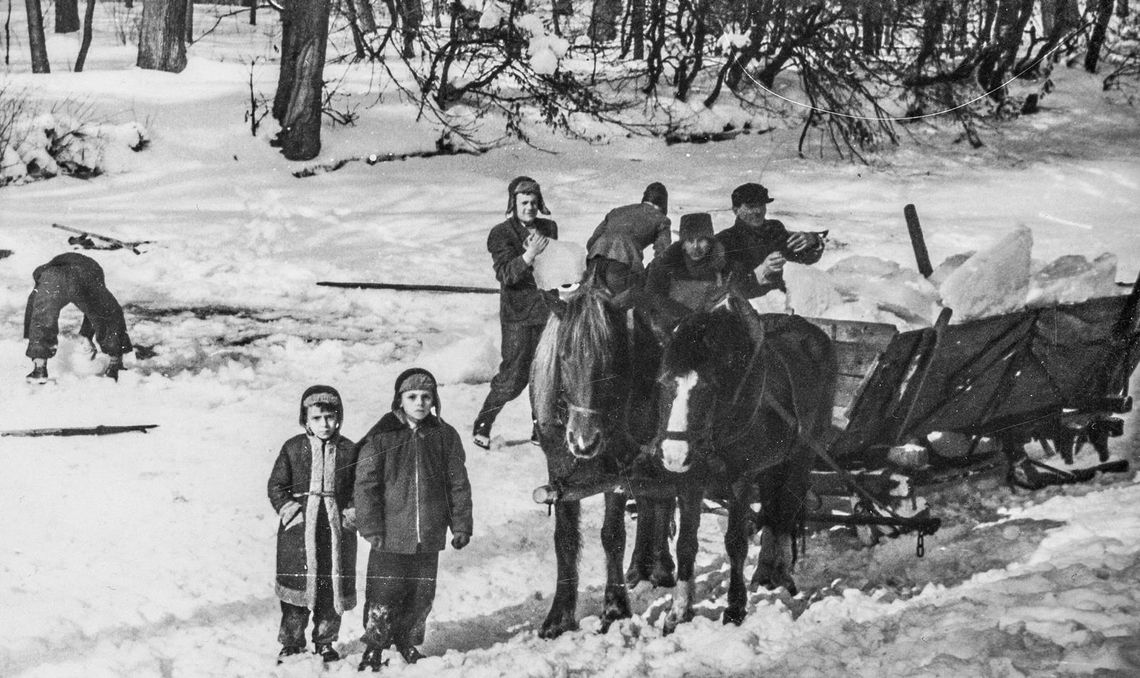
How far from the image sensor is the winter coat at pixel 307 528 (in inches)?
148

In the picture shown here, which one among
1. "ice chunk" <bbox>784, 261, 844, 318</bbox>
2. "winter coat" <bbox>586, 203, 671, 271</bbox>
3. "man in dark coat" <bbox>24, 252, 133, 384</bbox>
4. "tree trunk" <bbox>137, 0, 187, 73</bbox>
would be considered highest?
"tree trunk" <bbox>137, 0, 187, 73</bbox>

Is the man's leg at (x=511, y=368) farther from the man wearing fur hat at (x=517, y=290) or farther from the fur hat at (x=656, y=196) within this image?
the fur hat at (x=656, y=196)

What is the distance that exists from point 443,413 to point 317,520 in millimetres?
1323

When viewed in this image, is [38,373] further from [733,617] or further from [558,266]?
[733,617]

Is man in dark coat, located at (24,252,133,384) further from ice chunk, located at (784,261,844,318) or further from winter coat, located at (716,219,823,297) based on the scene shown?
ice chunk, located at (784,261,844,318)

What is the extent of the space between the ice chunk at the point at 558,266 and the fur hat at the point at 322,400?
1.37 meters

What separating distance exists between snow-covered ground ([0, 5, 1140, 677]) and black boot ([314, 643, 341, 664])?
40mm

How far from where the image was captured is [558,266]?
197 inches

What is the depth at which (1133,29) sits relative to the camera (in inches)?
244

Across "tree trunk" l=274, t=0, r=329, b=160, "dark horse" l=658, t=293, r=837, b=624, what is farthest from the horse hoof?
"tree trunk" l=274, t=0, r=329, b=160

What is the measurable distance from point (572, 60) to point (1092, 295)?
11.0 ft

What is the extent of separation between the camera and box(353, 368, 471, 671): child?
386 centimetres

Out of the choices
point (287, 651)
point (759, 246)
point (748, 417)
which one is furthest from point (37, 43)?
point (287, 651)

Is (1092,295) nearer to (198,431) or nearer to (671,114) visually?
(671,114)
